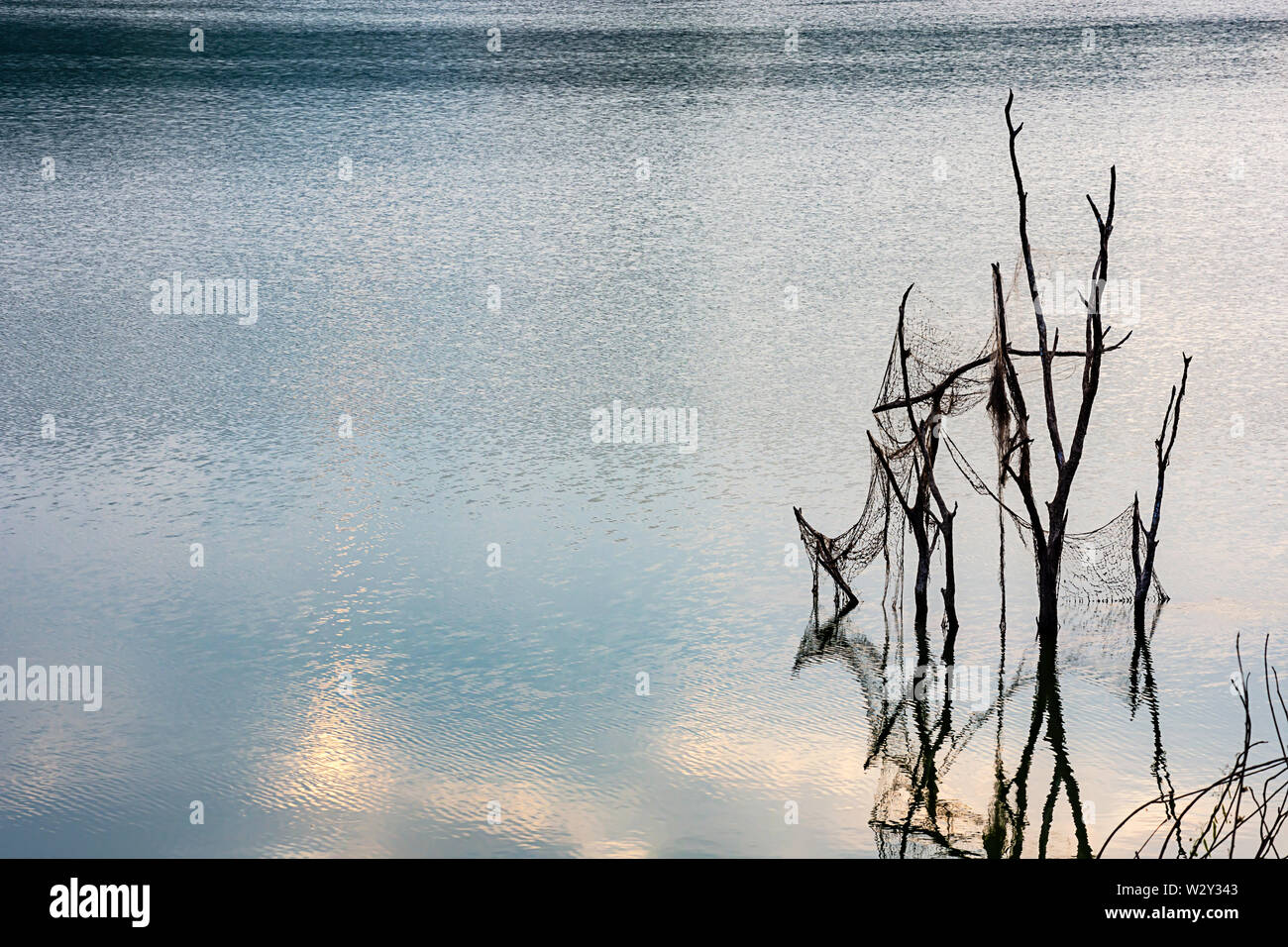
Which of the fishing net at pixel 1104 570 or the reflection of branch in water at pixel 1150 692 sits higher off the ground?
the fishing net at pixel 1104 570

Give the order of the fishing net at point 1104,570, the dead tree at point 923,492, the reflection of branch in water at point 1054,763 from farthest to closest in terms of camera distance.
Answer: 1. the fishing net at point 1104,570
2. the dead tree at point 923,492
3. the reflection of branch in water at point 1054,763

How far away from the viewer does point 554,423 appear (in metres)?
18.8

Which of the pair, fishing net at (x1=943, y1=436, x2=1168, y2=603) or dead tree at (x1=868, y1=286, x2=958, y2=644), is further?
fishing net at (x1=943, y1=436, x2=1168, y2=603)

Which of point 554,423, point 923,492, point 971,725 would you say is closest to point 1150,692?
point 971,725

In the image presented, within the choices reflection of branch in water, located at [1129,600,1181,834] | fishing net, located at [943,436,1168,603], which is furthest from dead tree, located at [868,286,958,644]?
reflection of branch in water, located at [1129,600,1181,834]

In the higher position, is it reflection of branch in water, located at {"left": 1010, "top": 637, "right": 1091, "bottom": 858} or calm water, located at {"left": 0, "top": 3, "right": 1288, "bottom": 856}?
calm water, located at {"left": 0, "top": 3, "right": 1288, "bottom": 856}

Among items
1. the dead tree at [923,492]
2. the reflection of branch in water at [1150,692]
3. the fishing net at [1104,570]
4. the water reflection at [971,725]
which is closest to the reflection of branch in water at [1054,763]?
the water reflection at [971,725]

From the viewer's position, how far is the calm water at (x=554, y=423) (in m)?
11.2

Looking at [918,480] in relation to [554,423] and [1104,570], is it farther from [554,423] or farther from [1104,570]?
[554,423]

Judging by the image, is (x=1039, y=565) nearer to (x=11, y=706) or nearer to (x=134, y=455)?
(x=11, y=706)

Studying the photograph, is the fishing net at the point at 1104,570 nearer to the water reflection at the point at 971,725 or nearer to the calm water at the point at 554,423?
the water reflection at the point at 971,725

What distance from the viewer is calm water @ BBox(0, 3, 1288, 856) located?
36.6ft

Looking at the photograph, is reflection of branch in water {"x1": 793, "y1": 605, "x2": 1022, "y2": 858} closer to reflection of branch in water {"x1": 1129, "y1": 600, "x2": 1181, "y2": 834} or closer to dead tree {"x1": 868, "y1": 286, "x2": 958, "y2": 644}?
dead tree {"x1": 868, "y1": 286, "x2": 958, "y2": 644}
